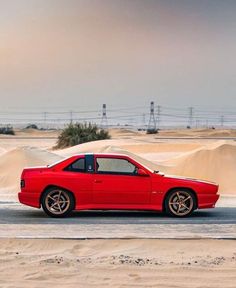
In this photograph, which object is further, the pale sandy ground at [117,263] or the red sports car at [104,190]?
the red sports car at [104,190]

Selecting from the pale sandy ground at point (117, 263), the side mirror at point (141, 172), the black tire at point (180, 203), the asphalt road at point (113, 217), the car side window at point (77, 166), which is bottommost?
the asphalt road at point (113, 217)

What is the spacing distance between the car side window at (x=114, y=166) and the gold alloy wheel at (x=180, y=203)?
109 centimetres

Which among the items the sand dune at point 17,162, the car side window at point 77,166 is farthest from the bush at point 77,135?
the car side window at point 77,166

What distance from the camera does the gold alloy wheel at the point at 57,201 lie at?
515 inches

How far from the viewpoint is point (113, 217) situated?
13.2 metres

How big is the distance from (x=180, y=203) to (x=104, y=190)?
1.78 meters

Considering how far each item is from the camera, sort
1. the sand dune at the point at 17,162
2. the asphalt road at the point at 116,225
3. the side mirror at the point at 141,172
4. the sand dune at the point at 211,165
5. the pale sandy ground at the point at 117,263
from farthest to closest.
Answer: the sand dune at the point at 211,165, the sand dune at the point at 17,162, the side mirror at the point at 141,172, the asphalt road at the point at 116,225, the pale sandy ground at the point at 117,263

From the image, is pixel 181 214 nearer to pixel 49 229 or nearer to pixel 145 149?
pixel 49 229

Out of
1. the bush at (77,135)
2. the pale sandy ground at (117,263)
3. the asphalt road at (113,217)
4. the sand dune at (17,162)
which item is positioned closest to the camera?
the pale sandy ground at (117,263)

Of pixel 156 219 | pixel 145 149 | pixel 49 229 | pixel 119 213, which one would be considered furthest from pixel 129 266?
pixel 145 149

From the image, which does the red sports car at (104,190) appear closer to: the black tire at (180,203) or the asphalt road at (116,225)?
the black tire at (180,203)

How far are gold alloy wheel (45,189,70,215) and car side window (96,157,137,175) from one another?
3.21 ft

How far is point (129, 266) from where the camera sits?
822cm

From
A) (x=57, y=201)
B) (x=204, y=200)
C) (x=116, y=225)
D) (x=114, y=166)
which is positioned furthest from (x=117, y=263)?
(x=114, y=166)
